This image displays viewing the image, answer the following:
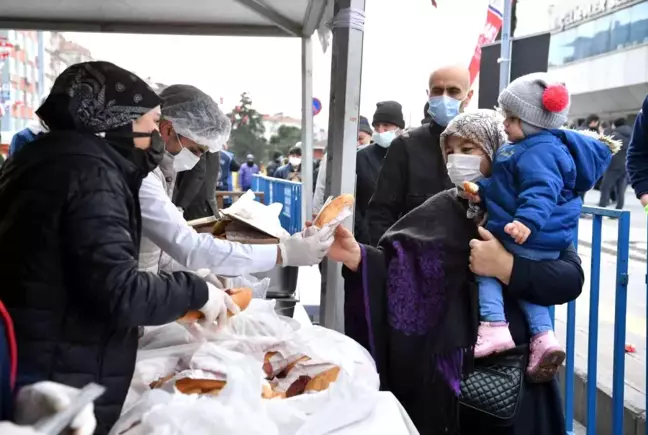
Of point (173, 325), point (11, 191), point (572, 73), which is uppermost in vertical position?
point (572, 73)

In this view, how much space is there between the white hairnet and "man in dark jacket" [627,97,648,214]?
Answer: 213 centimetres

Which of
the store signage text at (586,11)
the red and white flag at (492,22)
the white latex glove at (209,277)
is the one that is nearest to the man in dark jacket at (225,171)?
the red and white flag at (492,22)

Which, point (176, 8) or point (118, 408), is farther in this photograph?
point (176, 8)

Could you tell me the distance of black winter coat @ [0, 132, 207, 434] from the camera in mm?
1307

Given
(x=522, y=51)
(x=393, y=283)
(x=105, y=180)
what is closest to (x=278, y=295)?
(x=393, y=283)

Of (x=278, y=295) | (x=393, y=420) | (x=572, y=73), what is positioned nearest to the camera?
(x=393, y=420)

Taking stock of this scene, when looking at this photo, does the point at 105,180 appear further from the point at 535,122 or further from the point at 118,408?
the point at 535,122

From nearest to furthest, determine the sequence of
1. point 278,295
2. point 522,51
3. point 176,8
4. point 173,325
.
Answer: point 173,325, point 278,295, point 176,8, point 522,51

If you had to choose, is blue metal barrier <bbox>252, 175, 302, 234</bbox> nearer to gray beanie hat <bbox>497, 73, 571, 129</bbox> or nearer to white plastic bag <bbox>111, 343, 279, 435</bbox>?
gray beanie hat <bbox>497, 73, 571, 129</bbox>

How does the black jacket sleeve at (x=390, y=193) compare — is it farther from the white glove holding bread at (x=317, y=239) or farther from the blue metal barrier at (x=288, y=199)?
the blue metal barrier at (x=288, y=199)

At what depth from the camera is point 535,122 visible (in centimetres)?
220

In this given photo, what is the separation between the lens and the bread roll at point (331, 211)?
2.24m

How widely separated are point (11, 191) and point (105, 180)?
0.73ft

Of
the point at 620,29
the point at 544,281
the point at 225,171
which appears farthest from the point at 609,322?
the point at 620,29
